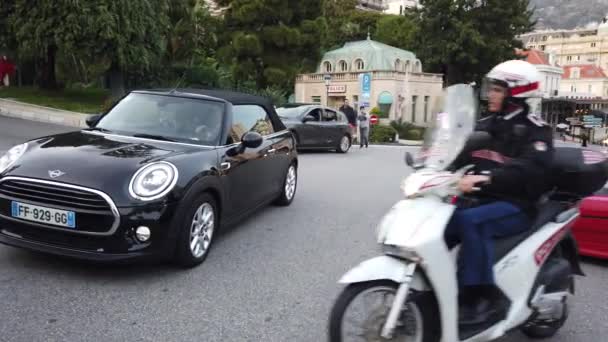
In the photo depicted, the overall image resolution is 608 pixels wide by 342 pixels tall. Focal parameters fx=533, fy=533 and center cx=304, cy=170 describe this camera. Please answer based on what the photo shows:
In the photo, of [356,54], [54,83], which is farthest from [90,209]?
[356,54]

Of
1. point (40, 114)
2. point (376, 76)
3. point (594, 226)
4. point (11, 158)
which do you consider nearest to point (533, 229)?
point (594, 226)

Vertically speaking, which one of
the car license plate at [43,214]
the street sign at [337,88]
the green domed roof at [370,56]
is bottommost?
the car license plate at [43,214]

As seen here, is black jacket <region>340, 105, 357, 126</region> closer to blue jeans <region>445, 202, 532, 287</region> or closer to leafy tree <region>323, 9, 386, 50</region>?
blue jeans <region>445, 202, 532, 287</region>

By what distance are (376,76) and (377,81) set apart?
16.9 inches

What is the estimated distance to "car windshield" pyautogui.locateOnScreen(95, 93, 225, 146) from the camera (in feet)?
17.8

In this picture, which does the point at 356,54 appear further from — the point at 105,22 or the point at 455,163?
the point at 455,163

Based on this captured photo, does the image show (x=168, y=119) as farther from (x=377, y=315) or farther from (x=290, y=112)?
(x=290, y=112)

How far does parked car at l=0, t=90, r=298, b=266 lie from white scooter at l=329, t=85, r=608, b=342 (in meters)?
1.98

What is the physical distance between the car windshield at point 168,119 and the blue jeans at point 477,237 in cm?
294

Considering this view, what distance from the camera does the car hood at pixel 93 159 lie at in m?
4.19

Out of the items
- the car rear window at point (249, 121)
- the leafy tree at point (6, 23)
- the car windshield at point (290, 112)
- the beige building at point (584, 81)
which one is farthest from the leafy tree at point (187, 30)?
the beige building at point (584, 81)

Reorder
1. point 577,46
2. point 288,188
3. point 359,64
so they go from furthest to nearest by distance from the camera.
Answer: point 577,46 → point 359,64 → point 288,188

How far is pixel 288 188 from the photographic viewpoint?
7715 mm

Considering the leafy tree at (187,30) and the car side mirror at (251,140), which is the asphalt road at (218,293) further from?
the leafy tree at (187,30)
